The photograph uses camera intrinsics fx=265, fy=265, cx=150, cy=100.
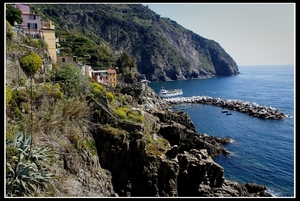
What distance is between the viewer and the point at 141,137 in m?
18.2

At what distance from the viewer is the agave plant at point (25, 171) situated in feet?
29.0

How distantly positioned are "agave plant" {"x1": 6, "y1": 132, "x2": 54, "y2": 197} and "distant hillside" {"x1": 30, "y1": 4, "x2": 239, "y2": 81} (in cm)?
11118

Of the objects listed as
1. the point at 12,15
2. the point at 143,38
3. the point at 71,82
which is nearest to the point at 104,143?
the point at 71,82

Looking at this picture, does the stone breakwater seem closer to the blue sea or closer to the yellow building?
the blue sea

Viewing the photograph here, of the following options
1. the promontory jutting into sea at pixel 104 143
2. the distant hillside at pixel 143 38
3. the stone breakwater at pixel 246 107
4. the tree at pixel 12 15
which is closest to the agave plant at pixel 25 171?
the promontory jutting into sea at pixel 104 143

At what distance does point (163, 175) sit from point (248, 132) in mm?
28521

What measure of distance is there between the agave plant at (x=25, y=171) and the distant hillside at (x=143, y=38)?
365 feet

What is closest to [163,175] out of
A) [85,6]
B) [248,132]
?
[248,132]

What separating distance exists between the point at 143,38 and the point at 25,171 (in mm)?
143433

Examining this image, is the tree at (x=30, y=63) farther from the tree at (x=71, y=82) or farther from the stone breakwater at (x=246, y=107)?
the stone breakwater at (x=246, y=107)

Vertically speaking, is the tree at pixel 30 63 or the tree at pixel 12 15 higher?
the tree at pixel 12 15

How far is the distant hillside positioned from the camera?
428 ft

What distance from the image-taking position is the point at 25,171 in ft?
30.2
